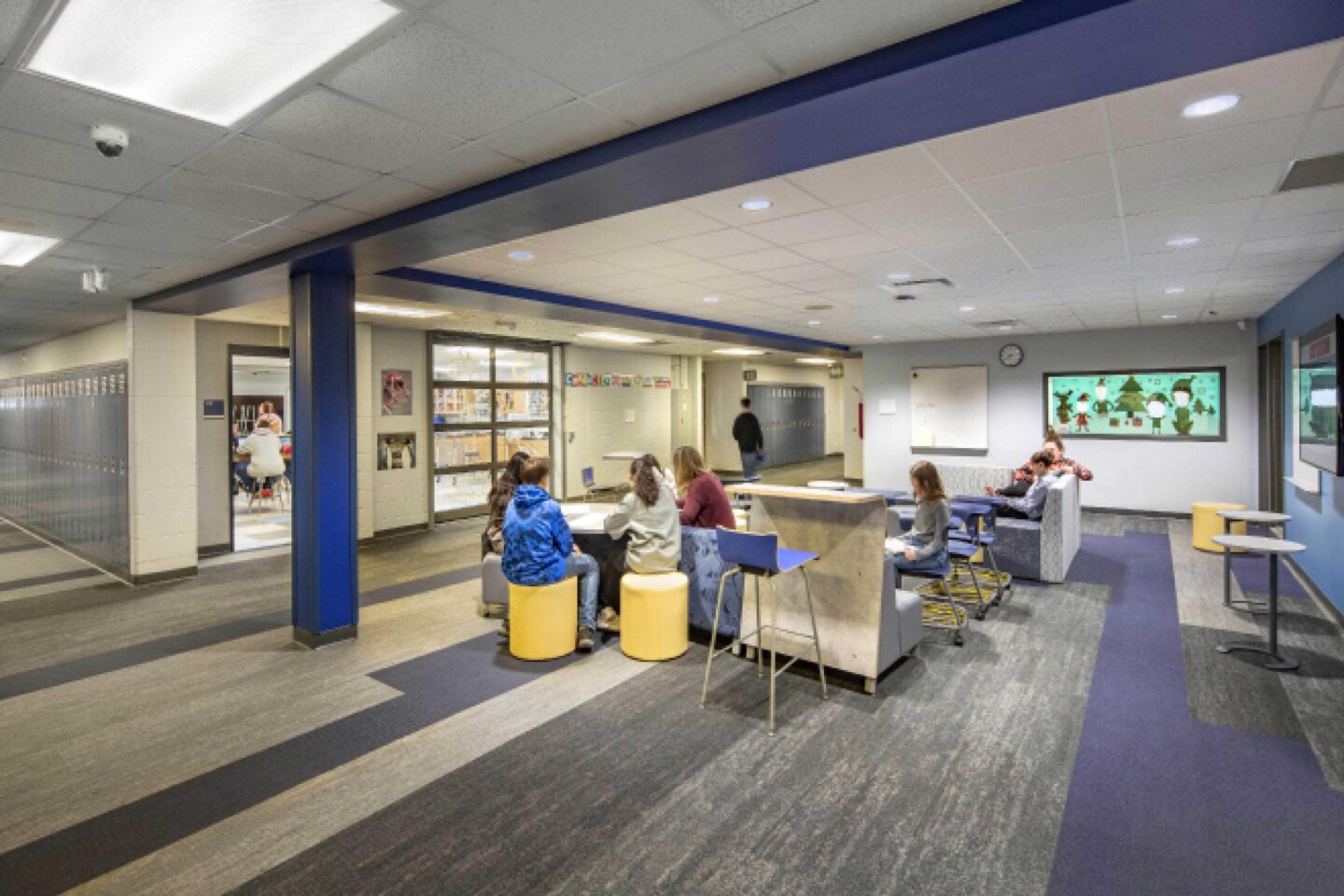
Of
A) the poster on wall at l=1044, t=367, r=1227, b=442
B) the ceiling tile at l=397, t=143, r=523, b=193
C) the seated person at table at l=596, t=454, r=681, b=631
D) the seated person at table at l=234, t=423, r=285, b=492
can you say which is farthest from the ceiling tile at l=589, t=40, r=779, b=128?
the poster on wall at l=1044, t=367, r=1227, b=442

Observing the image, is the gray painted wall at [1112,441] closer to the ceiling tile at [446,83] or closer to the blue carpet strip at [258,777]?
the blue carpet strip at [258,777]

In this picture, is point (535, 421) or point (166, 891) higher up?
point (535, 421)

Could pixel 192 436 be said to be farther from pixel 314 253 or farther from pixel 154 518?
pixel 314 253

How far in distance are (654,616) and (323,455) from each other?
2452 millimetres

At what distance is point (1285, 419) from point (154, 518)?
10900 millimetres

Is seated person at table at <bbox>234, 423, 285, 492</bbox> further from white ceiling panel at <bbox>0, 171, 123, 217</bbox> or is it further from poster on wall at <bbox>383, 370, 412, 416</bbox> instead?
white ceiling panel at <bbox>0, 171, 123, 217</bbox>

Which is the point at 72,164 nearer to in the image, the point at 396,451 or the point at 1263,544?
the point at 396,451

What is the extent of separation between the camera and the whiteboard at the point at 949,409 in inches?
418

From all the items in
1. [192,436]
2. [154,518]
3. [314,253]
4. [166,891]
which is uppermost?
[314,253]

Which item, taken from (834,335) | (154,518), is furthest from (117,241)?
(834,335)

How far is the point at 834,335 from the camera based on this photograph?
33.6 ft

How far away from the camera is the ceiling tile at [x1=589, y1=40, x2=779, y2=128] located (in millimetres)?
2144

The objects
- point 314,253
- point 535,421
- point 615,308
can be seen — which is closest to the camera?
point 314,253

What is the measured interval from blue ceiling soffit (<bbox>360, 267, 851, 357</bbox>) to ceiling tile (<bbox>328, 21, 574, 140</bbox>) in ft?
9.86
